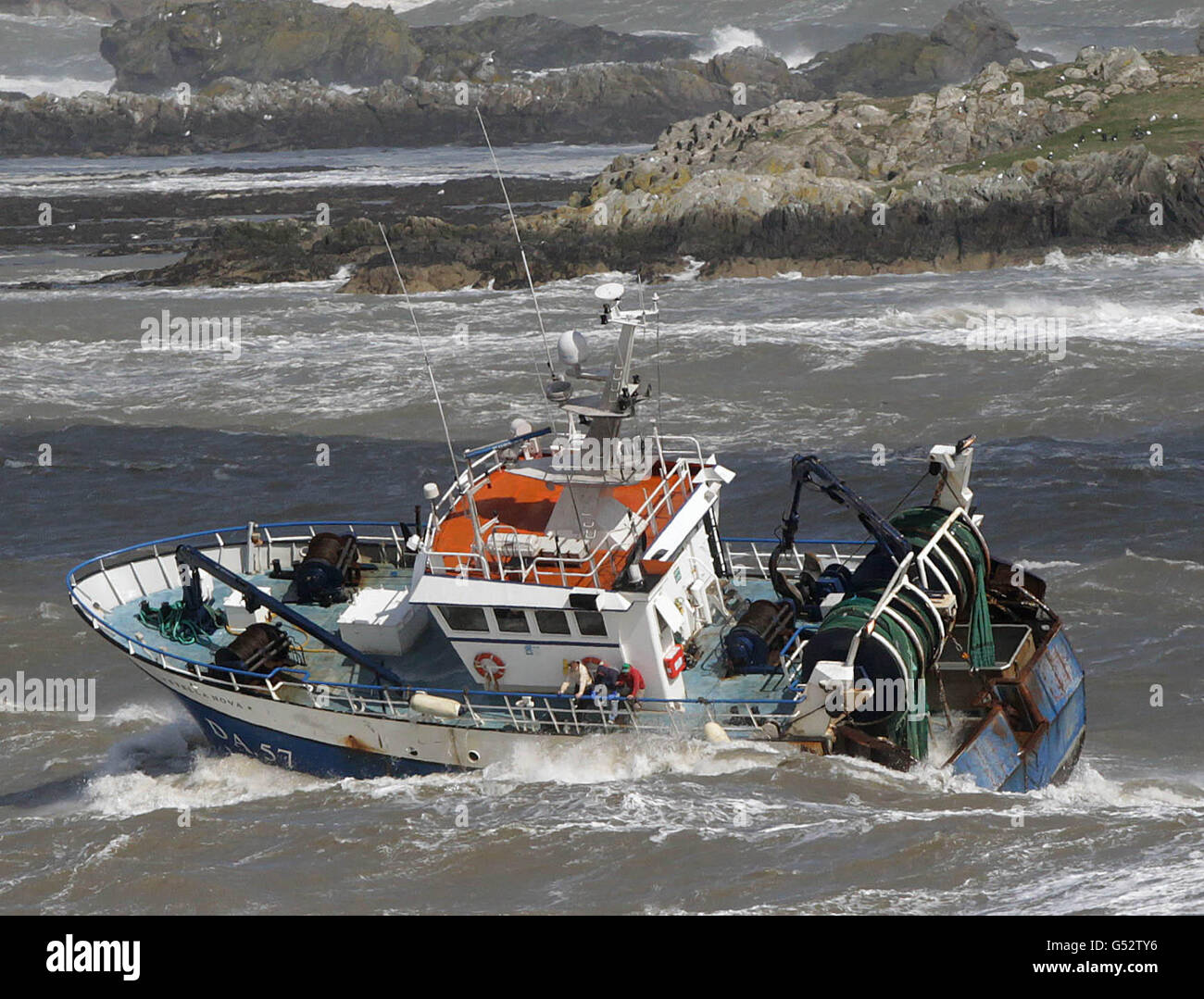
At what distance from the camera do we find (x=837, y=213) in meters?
66.6

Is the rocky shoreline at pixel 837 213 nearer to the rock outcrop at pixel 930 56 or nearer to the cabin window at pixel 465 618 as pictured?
the rock outcrop at pixel 930 56

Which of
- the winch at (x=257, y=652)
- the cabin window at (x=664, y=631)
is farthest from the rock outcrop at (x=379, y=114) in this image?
the cabin window at (x=664, y=631)

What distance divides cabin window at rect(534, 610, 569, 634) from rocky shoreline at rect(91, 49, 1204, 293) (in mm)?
45467

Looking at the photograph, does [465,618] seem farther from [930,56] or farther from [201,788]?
[930,56]

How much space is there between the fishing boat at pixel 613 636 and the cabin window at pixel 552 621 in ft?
0.09

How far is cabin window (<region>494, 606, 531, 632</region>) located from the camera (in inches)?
792

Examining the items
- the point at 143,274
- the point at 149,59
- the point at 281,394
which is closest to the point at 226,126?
the point at 149,59

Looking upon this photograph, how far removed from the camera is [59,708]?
25547 millimetres

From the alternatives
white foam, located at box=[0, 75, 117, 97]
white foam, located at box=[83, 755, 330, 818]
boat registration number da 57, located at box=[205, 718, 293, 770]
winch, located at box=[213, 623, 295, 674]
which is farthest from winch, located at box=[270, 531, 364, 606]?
white foam, located at box=[0, 75, 117, 97]

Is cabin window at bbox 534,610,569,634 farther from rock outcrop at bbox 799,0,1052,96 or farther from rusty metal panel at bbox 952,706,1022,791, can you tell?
rock outcrop at bbox 799,0,1052,96

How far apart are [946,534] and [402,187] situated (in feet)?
266

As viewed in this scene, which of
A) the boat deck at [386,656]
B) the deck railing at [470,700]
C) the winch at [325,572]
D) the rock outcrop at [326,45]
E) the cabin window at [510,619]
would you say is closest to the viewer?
the deck railing at [470,700]

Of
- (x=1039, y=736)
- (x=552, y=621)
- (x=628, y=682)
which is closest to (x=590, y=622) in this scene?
(x=552, y=621)

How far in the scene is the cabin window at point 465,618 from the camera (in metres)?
20.2
